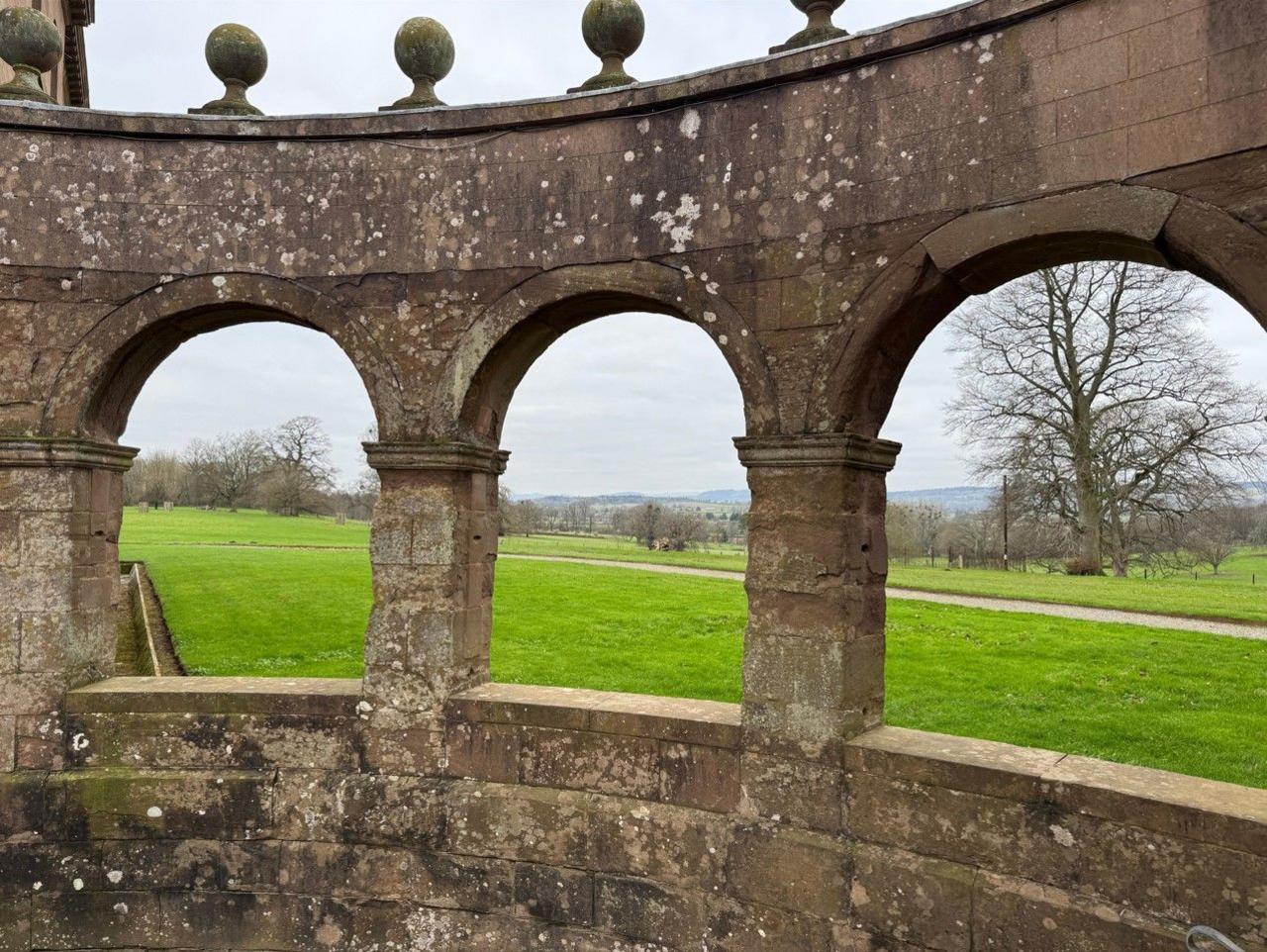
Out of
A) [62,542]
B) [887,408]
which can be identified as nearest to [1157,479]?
[887,408]

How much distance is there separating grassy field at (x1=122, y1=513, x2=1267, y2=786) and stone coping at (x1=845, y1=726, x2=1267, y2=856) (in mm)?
2584

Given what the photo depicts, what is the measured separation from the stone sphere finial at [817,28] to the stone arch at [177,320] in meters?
2.79

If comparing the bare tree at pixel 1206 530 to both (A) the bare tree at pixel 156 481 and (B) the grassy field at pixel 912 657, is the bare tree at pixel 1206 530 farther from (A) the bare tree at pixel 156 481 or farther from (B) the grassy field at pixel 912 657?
(A) the bare tree at pixel 156 481

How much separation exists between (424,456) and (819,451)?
219 centimetres

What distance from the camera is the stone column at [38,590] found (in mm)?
4961

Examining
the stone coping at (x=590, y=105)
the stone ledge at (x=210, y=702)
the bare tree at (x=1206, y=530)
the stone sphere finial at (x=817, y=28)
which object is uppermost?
the stone sphere finial at (x=817, y=28)

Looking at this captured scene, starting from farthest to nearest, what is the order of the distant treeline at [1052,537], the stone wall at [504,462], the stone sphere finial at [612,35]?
the distant treeline at [1052,537]
the stone sphere finial at [612,35]
the stone wall at [504,462]

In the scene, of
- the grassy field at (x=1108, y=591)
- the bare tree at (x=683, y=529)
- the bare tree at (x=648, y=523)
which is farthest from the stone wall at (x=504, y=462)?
the bare tree at (x=648, y=523)

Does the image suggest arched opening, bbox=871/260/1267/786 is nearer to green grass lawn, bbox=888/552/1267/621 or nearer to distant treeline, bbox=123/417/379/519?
green grass lawn, bbox=888/552/1267/621

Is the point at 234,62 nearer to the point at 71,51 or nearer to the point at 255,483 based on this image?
the point at 71,51

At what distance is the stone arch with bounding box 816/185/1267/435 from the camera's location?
11.1 feet

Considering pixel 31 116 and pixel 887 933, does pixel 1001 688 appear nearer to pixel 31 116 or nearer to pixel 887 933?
pixel 887 933

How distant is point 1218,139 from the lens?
340 cm

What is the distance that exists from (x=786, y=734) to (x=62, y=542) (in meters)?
4.19
